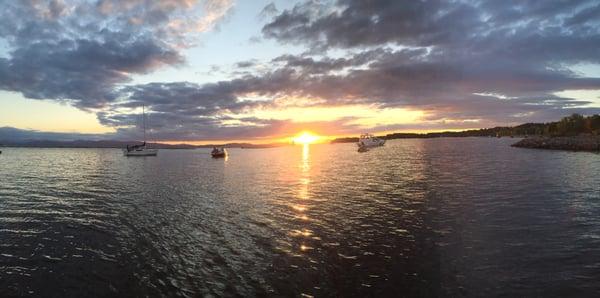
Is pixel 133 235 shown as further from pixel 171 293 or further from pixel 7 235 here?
pixel 171 293

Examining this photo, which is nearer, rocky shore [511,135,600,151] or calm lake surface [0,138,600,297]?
calm lake surface [0,138,600,297]

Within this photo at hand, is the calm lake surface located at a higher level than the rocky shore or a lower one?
lower

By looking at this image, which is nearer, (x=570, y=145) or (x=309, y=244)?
(x=309, y=244)

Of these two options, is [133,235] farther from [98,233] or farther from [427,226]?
[427,226]

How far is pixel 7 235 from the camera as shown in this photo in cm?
2484

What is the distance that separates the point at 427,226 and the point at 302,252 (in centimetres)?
1044

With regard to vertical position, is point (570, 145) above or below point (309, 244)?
above

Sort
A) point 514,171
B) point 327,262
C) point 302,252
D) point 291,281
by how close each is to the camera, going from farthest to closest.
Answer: point 514,171 → point 302,252 → point 327,262 → point 291,281

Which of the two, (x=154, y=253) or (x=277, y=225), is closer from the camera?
(x=154, y=253)

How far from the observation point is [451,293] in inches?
581

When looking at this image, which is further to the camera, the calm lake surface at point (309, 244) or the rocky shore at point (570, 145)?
the rocky shore at point (570, 145)

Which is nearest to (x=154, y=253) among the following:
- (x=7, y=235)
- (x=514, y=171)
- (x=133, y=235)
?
(x=133, y=235)

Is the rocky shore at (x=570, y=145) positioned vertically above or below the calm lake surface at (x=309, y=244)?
above

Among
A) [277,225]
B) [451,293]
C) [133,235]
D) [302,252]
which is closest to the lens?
[451,293]
